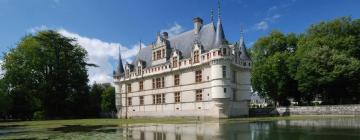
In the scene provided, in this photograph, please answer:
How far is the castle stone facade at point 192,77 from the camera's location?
3684 centimetres

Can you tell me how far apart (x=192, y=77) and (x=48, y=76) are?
24.1 metres

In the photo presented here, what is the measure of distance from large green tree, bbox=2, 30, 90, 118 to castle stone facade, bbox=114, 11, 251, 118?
28.6ft

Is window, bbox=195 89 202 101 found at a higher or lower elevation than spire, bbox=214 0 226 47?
→ lower

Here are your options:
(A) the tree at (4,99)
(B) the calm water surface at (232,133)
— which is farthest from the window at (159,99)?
(B) the calm water surface at (232,133)

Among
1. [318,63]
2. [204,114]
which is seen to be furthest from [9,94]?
[318,63]

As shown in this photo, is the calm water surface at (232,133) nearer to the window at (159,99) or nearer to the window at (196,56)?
the window at (196,56)

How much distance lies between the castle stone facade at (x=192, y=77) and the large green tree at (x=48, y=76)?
8.72 metres

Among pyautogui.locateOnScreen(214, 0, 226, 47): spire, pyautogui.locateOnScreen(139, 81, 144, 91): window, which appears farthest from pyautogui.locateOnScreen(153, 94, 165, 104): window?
pyautogui.locateOnScreen(214, 0, 226, 47): spire

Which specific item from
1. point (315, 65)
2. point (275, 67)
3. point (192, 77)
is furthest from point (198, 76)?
point (315, 65)

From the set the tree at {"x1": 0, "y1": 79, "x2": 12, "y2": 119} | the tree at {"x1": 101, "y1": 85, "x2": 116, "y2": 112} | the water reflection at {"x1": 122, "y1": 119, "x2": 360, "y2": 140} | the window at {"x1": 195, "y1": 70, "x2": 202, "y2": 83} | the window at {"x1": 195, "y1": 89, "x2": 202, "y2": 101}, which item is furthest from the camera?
the tree at {"x1": 101, "y1": 85, "x2": 116, "y2": 112}

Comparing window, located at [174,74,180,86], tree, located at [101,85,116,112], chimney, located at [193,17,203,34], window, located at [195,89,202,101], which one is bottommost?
tree, located at [101,85,116,112]

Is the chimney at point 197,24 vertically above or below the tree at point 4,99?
above

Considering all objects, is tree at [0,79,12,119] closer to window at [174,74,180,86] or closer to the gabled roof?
window at [174,74,180,86]

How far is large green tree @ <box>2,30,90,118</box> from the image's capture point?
50750 mm
